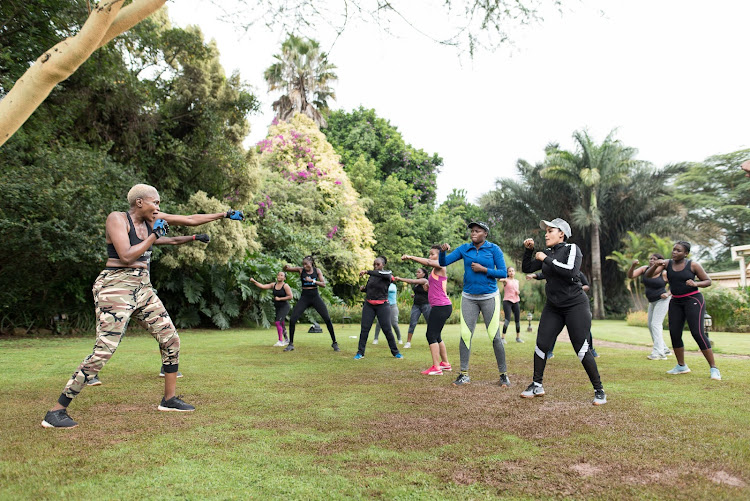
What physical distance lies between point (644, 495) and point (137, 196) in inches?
183

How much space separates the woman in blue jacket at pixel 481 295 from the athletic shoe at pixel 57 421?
4464 millimetres

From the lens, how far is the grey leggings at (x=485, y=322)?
7.29 meters

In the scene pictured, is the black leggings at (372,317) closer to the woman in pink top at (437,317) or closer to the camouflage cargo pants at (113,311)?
the woman in pink top at (437,317)

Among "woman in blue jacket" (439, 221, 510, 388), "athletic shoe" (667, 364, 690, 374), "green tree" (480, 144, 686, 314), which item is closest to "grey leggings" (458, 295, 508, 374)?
"woman in blue jacket" (439, 221, 510, 388)

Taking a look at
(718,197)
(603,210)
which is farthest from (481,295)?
(718,197)

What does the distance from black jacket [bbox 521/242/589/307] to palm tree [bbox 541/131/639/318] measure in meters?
34.3

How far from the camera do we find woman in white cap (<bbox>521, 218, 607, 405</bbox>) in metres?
6.08

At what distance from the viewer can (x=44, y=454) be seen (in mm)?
3973

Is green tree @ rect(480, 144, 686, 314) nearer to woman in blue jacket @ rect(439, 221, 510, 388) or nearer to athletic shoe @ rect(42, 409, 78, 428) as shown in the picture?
woman in blue jacket @ rect(439, 221, 510, 388)

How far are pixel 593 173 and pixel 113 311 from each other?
3857cm

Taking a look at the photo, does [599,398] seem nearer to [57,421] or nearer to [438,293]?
[438,293]

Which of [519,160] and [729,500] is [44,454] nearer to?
[729,500]

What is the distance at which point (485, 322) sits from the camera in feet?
24.4

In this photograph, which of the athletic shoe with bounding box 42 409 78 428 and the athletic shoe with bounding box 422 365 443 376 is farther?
the athletic shoe with bounding box 422 365 443 376
